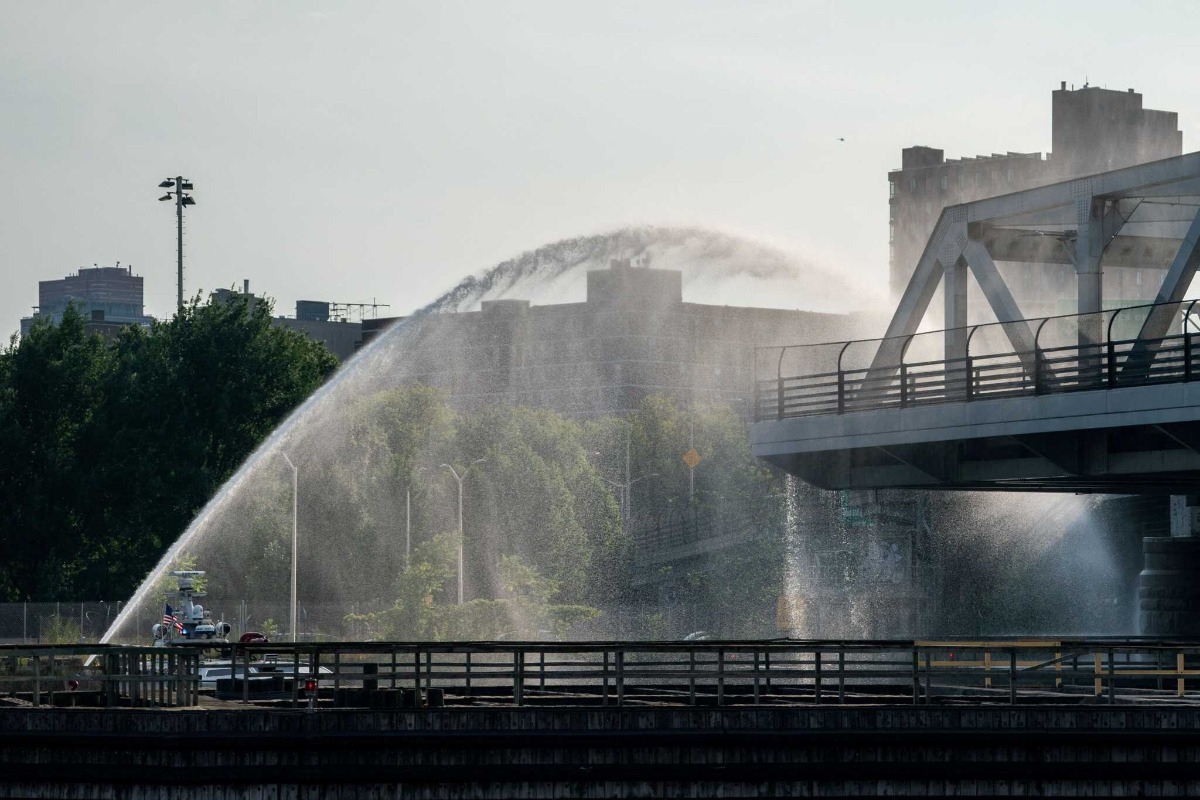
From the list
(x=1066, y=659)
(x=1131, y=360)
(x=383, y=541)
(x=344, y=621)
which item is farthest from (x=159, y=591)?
(x=1066, y=659)

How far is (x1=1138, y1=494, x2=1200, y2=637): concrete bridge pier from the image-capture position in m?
54.2

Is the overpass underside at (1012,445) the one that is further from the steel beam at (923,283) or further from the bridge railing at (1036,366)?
the steel beam at (923,283)

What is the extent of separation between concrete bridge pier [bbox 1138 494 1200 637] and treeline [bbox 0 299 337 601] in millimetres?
60761

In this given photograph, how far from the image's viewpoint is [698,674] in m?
27.8

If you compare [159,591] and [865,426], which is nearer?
[865,426]

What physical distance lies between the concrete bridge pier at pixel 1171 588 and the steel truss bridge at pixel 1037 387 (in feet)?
5.64

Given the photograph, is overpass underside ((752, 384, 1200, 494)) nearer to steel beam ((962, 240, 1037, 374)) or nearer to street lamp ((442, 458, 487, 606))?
steel beam ((962, 240, 1037, 374))

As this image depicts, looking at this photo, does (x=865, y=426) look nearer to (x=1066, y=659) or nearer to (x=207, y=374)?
(x=1066, y=659)

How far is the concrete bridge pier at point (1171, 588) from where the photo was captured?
54188 millimetres

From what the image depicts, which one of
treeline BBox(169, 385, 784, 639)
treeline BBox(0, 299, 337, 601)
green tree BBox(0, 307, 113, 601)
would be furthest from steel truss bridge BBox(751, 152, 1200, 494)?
green tree BBox(0, 307, 113, 601)

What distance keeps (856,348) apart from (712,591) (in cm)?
1658

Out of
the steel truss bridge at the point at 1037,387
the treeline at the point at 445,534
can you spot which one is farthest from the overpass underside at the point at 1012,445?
the treeline at the point at 445,534

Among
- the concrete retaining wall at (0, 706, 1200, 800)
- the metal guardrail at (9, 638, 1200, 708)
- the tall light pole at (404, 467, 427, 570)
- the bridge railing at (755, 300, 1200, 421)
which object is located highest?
the bridge railing at (755, 300, 1200, 421)

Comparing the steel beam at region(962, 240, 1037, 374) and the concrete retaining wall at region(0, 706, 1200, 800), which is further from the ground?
the steel beam at region(962, 240, 1037, 374)
